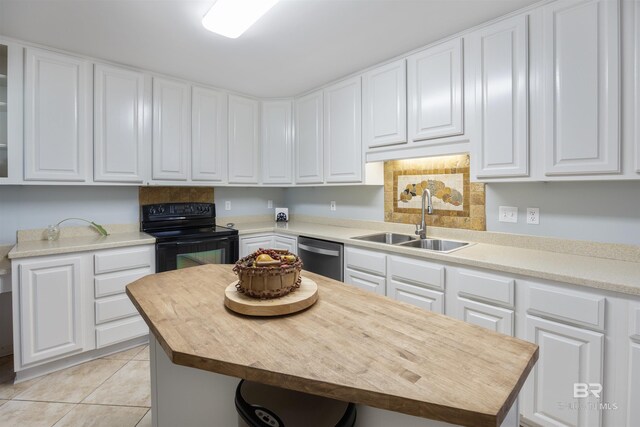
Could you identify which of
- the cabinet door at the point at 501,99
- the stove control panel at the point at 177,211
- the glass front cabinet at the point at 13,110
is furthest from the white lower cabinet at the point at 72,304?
the cabinet door at the point at 501,99

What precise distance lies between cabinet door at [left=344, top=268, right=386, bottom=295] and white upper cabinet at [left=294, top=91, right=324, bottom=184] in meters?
1.13

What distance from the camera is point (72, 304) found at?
7.54 feet

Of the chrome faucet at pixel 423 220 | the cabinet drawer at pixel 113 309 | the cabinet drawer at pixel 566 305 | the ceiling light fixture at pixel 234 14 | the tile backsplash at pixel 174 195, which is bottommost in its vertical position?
the cabinet drawer at pixel 113 309

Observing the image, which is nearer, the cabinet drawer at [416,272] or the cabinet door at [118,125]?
the cabinet drawer at [416,272]

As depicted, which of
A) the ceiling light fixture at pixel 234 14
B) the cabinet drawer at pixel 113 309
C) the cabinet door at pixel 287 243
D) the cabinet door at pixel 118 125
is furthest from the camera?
the cabinet door at pixel 287 243

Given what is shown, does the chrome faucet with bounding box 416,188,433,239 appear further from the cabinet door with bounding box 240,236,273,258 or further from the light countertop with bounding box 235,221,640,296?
the cabinet door with bounding box 240,236,273,258

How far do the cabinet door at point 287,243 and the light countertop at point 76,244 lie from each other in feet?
3.87

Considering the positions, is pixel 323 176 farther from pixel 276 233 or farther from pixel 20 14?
pixel 20 14

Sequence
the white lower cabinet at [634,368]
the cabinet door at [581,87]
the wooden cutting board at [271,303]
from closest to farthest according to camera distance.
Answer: the wooden cutting board at [271,303], the white lower cabinet at [634,368], the cabinet door at [581,87]

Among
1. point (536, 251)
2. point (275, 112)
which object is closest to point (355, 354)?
point (536, 251)

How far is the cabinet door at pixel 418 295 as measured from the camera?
79.0 inches

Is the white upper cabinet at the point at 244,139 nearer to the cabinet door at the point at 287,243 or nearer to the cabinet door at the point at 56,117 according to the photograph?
the cabinet door at the point at 287,243

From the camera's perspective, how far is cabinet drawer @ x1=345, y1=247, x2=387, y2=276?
2336 mm

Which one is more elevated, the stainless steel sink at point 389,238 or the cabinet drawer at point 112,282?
the stainless steel sink at point 389,238
